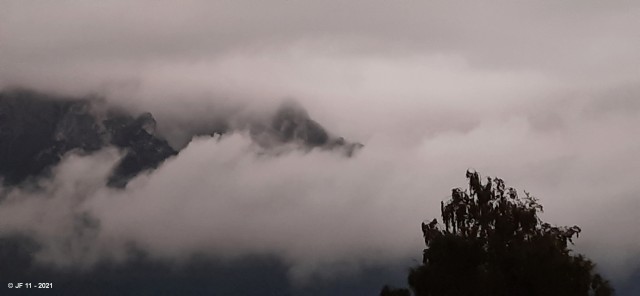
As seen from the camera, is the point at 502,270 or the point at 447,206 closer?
the point at 502,270

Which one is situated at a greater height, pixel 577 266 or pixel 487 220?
pixel 487 220

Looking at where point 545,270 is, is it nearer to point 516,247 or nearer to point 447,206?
point 516,247

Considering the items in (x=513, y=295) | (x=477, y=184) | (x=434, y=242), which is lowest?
(x=513, y=295)

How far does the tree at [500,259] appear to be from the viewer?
69.8m

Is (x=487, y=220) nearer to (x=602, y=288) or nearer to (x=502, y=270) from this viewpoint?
(x=502, y=270)

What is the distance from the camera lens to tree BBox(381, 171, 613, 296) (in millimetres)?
69750

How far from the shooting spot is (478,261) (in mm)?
71625

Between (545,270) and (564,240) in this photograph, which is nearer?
(545,270)

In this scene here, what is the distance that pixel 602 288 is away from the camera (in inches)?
2913

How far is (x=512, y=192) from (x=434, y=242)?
32.6 feet

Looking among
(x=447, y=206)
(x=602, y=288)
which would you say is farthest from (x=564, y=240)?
(x=447, y=206)

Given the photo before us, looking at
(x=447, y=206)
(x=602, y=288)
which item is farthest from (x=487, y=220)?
(x=602, y=288)

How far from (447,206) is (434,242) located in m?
6.09

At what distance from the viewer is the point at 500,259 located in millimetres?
71812
